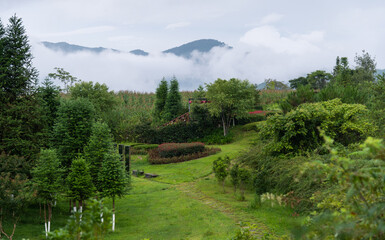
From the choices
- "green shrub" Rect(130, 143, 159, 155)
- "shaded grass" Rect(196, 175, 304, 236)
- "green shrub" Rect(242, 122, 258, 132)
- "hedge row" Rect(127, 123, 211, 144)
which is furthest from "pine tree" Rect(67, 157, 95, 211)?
"green shrub" Rect(242, 122, 258, 132)

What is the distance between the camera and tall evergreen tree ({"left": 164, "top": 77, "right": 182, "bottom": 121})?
107 feet

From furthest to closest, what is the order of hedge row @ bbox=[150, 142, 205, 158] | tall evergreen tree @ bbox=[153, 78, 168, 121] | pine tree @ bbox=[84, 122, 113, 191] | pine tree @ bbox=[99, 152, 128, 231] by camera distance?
tall evergreen tree @ bbox=[153, 78, 168, 121] → hedge row @ bbox=[150, 142, 205, 158] → pine tree @ bbox=[84, 122, 113, 191] → pine tree @ bbox=[99, 152, 128, 231]

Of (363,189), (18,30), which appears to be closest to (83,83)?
(18,30)

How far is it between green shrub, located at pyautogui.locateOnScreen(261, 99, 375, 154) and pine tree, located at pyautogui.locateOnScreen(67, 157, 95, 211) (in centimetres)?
724

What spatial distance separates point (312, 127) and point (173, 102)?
21343 mm

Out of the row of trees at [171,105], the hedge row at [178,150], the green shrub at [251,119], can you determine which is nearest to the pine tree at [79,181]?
the hedge row at [178,150]

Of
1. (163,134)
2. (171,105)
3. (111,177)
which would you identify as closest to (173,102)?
(171,105)

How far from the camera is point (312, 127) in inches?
501

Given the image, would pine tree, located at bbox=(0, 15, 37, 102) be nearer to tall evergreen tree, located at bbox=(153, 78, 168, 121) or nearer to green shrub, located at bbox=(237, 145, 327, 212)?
green shrub, located at bbox=(237, 145, 327, 212)

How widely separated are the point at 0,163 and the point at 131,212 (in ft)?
16.6

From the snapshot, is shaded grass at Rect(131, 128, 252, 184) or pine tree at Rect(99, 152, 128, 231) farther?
shaded grass at Rect(131, 128, 252, 184)

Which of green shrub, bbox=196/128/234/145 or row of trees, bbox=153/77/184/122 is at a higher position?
row of trees, bbox=153/77/184/122

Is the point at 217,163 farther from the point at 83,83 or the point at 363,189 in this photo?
the point at 83,83

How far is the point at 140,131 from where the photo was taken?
94.8 ft
